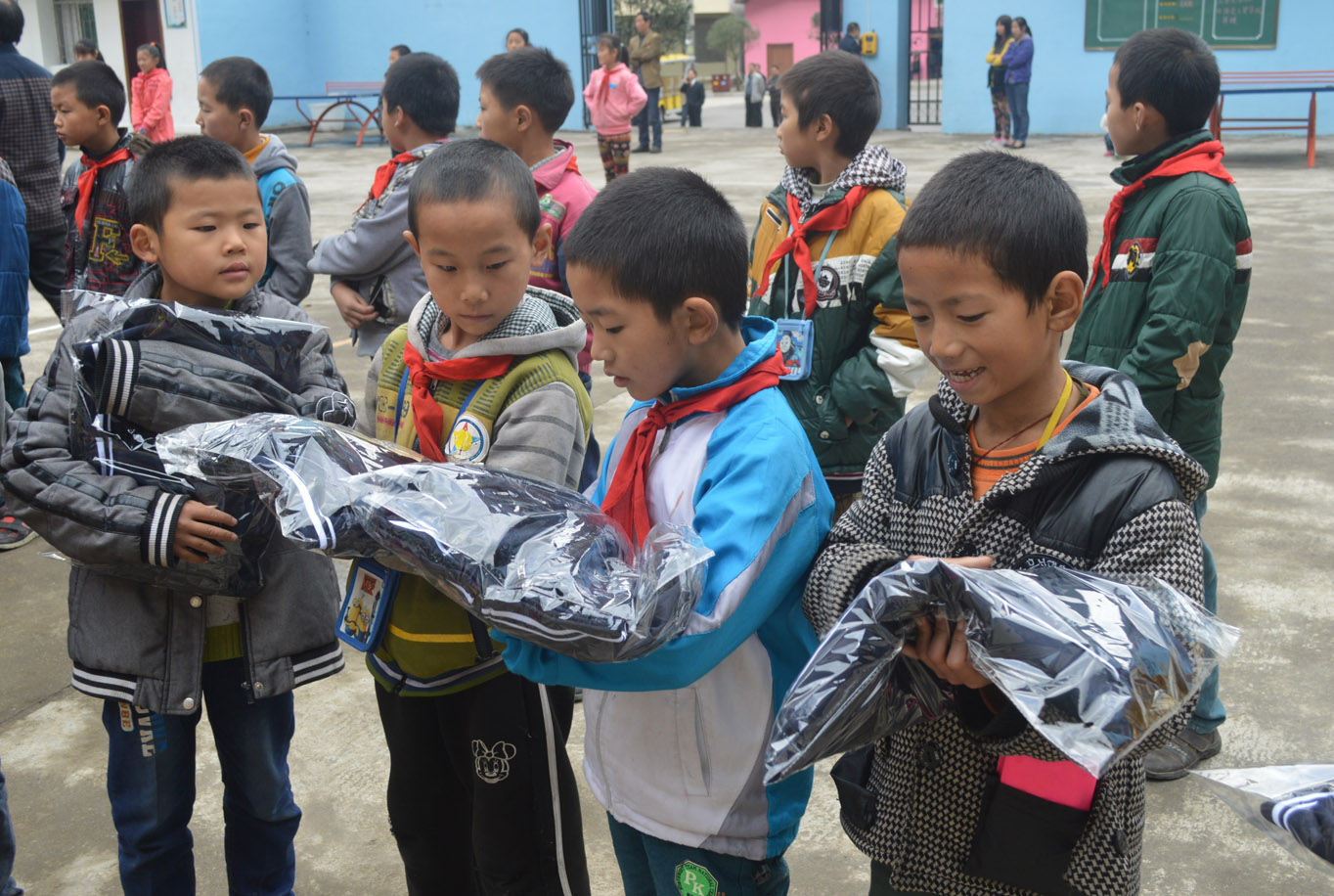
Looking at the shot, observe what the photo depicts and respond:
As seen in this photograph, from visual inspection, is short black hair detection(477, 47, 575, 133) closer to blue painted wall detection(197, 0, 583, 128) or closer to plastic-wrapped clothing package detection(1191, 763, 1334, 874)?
plastic-wrapped clothing package detection(1191, 763, 1334, 874)

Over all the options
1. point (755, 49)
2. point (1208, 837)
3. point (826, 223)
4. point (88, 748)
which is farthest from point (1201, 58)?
point (755, 49)

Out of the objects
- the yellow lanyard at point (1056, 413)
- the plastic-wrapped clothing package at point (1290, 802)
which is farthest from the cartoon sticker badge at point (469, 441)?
the plastic-wrapped clothing package at point (1290, 802)

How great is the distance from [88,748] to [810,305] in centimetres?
217

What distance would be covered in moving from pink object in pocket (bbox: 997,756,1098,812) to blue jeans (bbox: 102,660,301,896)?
1.34 meters

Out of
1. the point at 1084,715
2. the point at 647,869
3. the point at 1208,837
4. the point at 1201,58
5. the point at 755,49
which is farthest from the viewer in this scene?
the point at 755,49

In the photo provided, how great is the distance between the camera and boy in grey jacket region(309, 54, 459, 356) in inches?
120

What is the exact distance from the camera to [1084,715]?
1066 millimetres

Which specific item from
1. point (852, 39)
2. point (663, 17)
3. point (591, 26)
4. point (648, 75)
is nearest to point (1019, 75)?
point (852, 39)

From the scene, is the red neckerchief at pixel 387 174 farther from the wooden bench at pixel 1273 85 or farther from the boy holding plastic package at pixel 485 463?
the wooden bench at pixel 1273 85

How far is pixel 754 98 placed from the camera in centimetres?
2180

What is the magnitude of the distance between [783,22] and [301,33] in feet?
68.7

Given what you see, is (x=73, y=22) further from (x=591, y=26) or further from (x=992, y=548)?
(x=992, y=548)

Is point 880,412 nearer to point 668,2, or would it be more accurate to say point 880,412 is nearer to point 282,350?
point 282,350

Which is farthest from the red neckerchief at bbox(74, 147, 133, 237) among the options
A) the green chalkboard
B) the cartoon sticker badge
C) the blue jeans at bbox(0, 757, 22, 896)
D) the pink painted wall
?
the pink painted wall
